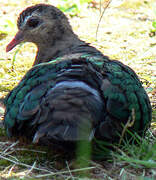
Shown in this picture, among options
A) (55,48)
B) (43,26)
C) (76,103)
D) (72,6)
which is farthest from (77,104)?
(72,6)

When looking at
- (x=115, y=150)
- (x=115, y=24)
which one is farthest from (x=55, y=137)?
(x=115, y=24)

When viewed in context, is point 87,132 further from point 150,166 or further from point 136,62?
point 136,62

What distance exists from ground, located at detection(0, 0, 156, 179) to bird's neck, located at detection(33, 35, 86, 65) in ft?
1.73

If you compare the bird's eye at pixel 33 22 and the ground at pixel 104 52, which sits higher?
the bird's eye at pixel 33 22

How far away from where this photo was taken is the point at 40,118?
2.47 m

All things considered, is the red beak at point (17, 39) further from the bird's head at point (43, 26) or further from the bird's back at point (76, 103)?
the bird's back at point (76, 103)

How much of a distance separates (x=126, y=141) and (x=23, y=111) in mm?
782

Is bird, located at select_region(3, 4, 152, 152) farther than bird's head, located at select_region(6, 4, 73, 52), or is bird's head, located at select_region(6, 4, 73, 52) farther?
bird's head, located at select_region(6, 4, 73, 52)

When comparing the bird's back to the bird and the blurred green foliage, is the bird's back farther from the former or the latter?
the blurred green foliage

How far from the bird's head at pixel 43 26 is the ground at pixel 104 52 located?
0.23 metres

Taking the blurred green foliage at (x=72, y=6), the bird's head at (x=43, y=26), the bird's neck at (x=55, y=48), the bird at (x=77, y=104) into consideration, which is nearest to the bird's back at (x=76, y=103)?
the bird at (x=77, y=104)

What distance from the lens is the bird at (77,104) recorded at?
2.39 m

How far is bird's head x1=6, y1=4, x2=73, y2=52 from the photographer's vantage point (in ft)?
12.8

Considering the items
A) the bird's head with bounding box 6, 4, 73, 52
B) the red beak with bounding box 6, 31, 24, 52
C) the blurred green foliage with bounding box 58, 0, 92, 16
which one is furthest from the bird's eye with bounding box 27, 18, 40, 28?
the blurred green foliage with bounding box 58, 0, 92, 16
